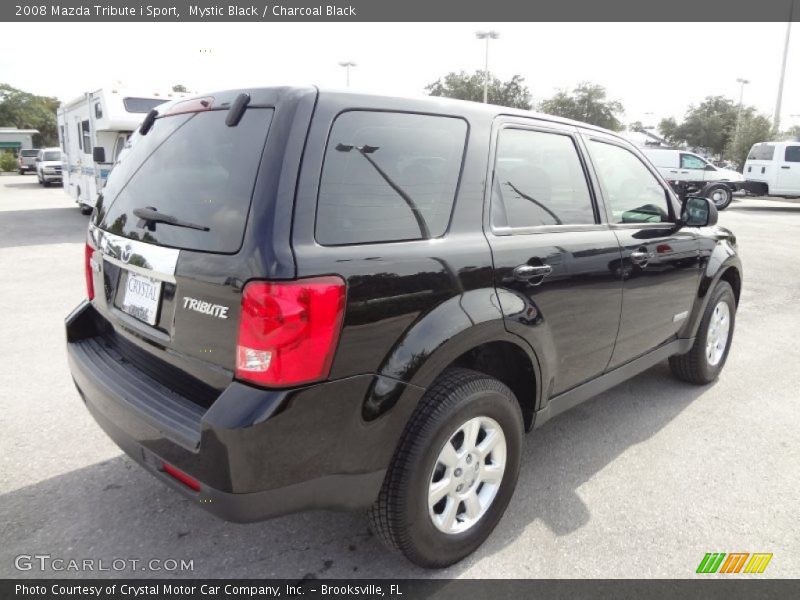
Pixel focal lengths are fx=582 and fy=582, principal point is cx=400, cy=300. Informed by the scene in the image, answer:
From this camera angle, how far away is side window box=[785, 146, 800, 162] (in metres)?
19.6

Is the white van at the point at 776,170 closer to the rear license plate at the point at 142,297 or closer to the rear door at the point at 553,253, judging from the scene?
the rear door at the point at 553,253

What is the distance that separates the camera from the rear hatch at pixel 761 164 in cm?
2011

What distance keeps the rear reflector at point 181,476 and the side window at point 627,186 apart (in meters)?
2.47

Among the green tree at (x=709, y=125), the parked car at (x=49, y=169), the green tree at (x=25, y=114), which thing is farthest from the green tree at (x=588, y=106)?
the green tree at (x=25, y=114)

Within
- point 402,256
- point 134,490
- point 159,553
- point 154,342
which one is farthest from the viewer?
point 134,490

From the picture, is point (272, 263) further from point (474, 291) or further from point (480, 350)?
point (480, 350)

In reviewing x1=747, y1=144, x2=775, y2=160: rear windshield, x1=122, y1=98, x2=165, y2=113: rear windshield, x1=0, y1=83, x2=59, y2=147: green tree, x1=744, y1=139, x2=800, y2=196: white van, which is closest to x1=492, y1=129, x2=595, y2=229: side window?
x1=122, y1=98, x2=165, y2=113: rear windshield

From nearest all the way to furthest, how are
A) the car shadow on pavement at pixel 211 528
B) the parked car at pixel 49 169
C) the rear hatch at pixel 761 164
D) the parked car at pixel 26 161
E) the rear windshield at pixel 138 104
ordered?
the car shadow on pavement at pixel 211 528 < the rear windshield at pixel 138 104 < the rear hatch at pixel 761 164 < the parked car at pixel 49 169 < the parked car at pixel 26 161

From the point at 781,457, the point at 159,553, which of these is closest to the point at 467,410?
the point at 159,553

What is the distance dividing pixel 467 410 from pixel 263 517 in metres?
0.84

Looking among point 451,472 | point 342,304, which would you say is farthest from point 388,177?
point 451,472

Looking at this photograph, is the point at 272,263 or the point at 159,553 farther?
the point at 159,553

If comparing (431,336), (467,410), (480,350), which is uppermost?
(431,336)

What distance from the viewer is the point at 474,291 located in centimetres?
226
